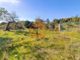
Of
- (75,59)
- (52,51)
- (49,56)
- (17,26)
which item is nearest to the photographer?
(75,59)

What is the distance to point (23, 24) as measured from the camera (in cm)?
2402

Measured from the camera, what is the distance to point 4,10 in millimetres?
27547

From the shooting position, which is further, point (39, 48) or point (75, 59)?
point (39, 48)

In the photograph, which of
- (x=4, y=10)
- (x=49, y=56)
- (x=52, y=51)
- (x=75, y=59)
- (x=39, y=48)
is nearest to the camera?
(x=75, y=59)

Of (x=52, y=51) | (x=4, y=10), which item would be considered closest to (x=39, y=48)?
(x=52, y=51)

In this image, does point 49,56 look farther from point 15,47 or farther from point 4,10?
point 4,10

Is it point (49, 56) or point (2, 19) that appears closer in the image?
point (49, 56)

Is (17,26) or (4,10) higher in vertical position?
(4,10)

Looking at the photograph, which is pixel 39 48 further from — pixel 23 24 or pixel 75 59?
pixel 23 24

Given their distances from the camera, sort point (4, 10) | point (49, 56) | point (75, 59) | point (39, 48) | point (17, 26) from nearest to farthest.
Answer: point (75, 59)
point (49, 56)
point (39, 48)
point (17, 26)
point (4, 10)

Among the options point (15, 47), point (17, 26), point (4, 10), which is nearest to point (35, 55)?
point (15, 47)

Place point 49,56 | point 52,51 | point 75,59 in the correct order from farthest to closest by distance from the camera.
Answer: point 52,51, point 49,56, point 75,59

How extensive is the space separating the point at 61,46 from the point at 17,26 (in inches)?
589

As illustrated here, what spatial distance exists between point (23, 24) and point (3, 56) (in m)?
16.7
